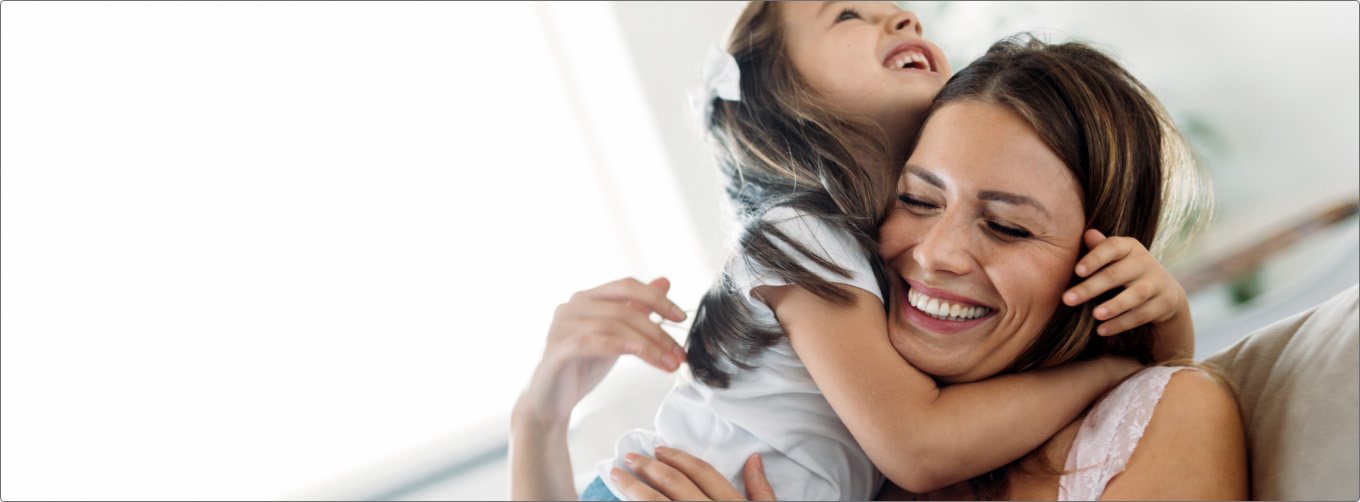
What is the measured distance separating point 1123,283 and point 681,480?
260 mm

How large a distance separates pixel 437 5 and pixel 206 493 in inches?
16.7

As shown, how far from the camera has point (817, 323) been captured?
0.52 m

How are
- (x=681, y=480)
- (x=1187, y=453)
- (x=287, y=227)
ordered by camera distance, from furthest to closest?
1. (x=287, y=227)
2. (x=681, y=480)
3. (x=1187, y=453)

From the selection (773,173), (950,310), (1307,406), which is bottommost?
(1307,406)

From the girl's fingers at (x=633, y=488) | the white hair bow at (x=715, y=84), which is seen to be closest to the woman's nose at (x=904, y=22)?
the white hair bow at (x=715, y=84)

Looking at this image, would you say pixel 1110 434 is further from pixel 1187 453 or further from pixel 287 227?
pixel 287 227

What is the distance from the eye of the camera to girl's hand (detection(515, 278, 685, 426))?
58 centimetres

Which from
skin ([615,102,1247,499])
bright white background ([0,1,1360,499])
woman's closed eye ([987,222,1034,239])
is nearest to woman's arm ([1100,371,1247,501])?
skin ([615,102,1247,499])

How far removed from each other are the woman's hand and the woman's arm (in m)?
0.18

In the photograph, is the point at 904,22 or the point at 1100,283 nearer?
the point at 1100,283

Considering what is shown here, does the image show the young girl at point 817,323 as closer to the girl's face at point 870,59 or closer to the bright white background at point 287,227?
the girl's face at point 870,59

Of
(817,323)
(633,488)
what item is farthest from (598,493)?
(817,323)

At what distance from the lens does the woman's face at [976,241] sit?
479 millimetres

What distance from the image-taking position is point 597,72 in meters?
0.72
